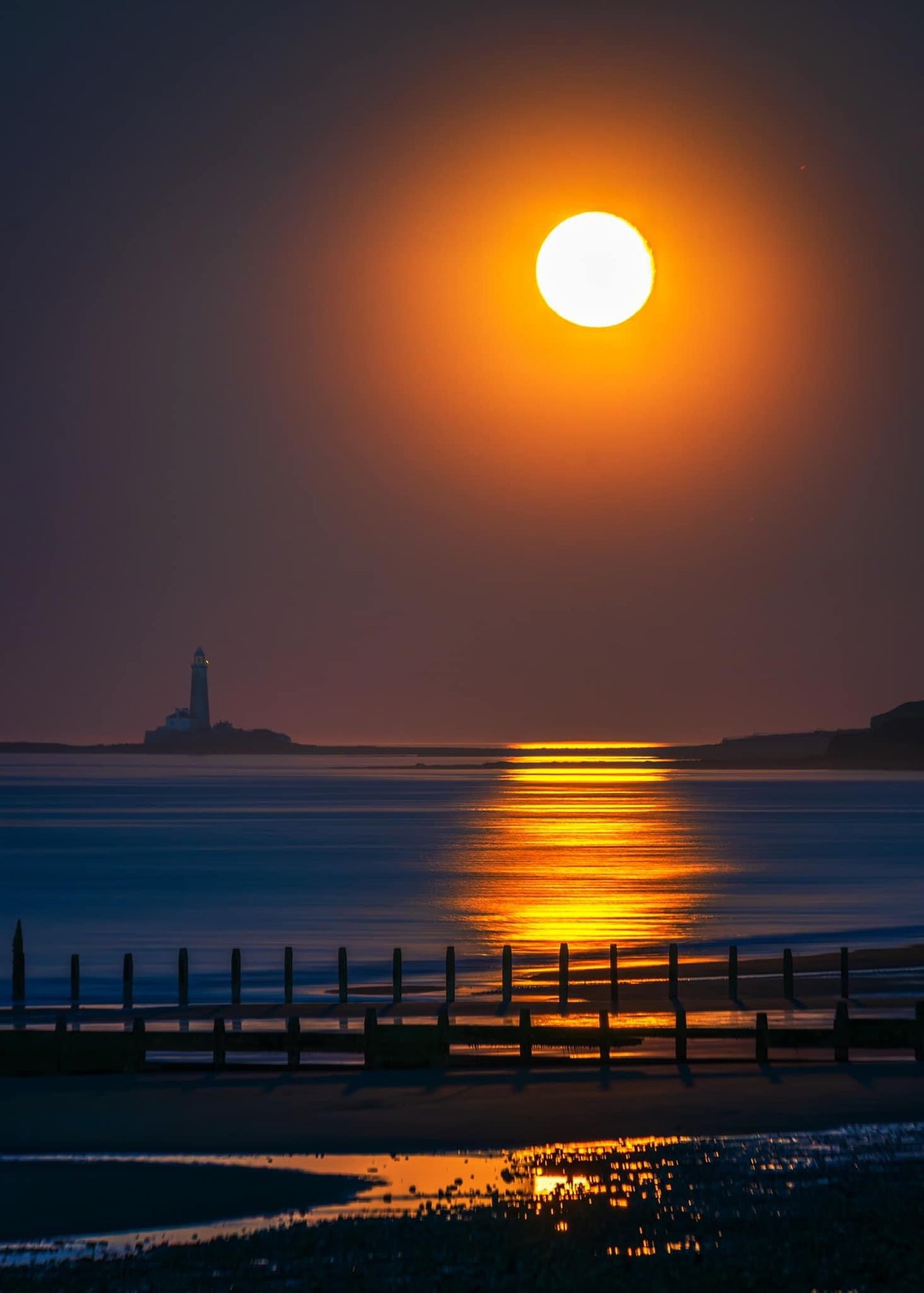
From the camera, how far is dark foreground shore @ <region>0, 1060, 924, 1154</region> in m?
19.9

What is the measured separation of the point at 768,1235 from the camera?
1532 centimetres

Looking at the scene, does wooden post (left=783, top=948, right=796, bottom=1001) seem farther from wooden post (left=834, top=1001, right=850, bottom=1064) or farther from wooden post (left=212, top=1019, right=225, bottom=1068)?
wooden post (left=212, top=1019, right=225, bottom=1068)

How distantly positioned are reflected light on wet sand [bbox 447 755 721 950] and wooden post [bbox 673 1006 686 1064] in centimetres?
2596

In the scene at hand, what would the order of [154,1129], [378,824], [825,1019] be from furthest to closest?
[378,824] → [825,1019] → [154,1129]

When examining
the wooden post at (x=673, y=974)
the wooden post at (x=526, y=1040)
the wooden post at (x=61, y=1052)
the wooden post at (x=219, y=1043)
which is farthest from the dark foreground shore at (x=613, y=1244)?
the wooden post at (x=673, y=974)

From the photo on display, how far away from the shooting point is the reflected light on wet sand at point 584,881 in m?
58.0

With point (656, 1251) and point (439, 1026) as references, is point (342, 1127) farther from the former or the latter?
point (656, 1251)

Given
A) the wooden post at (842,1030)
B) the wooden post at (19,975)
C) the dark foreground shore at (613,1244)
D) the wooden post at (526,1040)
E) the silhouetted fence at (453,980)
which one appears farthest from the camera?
the wooden post at (19,975)

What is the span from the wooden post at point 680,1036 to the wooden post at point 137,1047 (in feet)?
23.8

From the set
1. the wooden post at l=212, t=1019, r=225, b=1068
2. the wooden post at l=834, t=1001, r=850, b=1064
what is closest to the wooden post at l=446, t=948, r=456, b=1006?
the wooden post at l=212, t=1019, r=225, b=1068

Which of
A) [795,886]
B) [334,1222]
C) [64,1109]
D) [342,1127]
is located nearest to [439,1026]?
[342,1127]

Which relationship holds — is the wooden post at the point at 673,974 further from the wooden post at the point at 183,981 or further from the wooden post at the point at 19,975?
the wooden post at the point at 19,975

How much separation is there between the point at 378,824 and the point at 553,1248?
13716 centimetres

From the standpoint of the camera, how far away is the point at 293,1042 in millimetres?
23516
